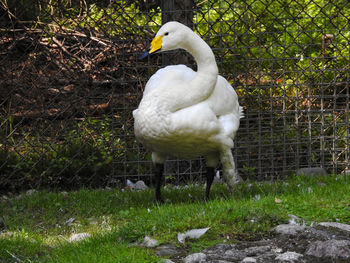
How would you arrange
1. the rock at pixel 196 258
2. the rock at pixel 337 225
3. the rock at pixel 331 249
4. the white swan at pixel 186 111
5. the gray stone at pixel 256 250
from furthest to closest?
the white swan at pixel 186 111, the rock at pixel 337 225, the gray stone at pixel 256 250, the rock at pixel 196 258, the rock at pixel 331 249

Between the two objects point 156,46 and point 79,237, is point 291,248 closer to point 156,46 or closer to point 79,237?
point 79,237

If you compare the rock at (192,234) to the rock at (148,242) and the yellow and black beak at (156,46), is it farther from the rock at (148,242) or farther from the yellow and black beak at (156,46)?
the yellow and black beak at (156,46)

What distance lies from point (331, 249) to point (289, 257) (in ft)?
0.79

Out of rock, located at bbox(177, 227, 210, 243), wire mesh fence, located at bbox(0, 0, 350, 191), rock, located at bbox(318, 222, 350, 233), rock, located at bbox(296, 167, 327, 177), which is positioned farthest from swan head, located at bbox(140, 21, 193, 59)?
rock, located at bbox(296, 167, 327, 177)

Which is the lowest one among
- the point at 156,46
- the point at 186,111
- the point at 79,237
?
the point at 79,237

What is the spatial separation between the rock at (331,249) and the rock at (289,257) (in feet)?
0.22

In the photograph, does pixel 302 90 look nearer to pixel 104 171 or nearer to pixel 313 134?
pixel 313 134

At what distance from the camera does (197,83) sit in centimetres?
516

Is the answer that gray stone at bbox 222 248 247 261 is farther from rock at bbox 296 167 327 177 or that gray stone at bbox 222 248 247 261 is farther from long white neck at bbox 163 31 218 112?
rock at bbox 296 167 327 177

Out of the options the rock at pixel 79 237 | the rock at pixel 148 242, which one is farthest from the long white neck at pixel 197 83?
the rock at pixel 148 242

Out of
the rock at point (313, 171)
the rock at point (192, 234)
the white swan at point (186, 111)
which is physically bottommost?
the rock at point (192, 234)

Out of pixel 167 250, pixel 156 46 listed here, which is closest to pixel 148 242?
pixel 167 250

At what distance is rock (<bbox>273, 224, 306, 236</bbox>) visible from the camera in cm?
392

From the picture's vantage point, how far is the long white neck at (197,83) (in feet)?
16.5
